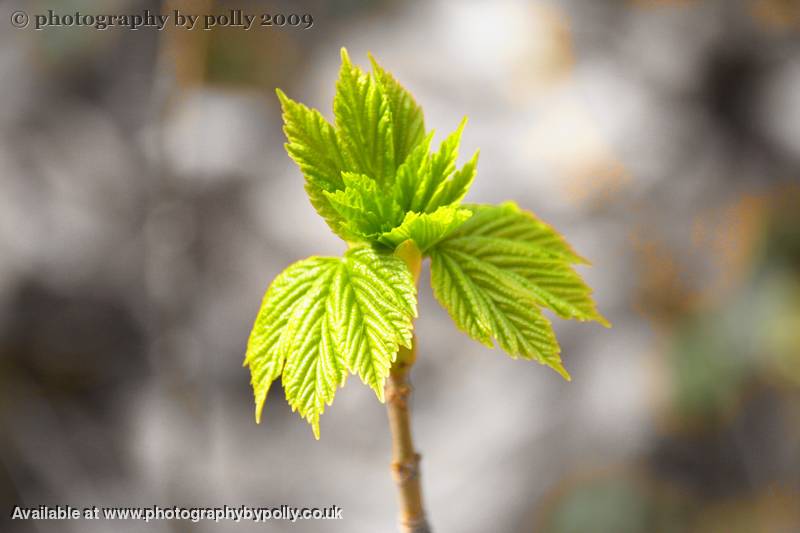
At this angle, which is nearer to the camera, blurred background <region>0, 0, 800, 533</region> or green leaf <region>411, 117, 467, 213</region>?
green leaf <region>411, 117, 467, 213</region>

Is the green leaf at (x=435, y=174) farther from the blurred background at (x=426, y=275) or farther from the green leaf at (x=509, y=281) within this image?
the blurred background at (x=426, y=275)

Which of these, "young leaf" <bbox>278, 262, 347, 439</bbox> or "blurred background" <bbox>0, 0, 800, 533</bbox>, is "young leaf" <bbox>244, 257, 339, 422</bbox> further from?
"blurred background" <bbox>0, 0, 800, 533</bbox>

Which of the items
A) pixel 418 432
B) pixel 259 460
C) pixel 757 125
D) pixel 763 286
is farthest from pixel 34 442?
pixel 757 125

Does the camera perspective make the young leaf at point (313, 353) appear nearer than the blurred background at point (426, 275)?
Yes

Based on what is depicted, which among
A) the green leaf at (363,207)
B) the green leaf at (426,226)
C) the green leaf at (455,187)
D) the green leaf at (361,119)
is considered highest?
the green leaf at (361,119)

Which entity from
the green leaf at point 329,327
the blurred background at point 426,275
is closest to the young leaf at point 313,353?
the green leaf at point 329,327

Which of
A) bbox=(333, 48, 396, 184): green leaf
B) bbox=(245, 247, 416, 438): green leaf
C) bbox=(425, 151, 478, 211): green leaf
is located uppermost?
bbox=(333, 48, 396, 184): green leaf

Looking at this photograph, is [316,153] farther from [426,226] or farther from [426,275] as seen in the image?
[426,275]

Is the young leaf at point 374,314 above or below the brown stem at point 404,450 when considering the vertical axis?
above

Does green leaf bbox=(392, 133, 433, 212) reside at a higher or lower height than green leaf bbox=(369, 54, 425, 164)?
lower

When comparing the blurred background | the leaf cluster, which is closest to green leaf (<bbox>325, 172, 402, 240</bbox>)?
the leaf cluster
